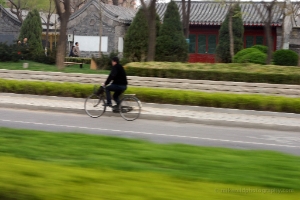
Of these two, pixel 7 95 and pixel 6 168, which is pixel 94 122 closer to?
pixel 7 95

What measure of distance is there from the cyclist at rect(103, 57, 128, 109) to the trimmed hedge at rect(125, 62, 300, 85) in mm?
5070

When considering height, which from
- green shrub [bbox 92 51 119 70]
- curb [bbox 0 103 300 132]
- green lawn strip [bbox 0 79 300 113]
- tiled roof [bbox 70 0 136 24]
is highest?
tiled roof [bbox 70 0 136 24]

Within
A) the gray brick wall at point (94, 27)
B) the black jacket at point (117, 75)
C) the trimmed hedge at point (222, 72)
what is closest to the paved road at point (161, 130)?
the black jacket at point (117, 75)

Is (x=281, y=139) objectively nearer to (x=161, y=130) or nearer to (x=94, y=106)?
(x=161, y=130)

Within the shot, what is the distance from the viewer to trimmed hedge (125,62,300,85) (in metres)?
19.2

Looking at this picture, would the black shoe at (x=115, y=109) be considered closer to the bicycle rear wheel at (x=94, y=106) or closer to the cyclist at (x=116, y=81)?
the cyclist at (x=116, y=81)

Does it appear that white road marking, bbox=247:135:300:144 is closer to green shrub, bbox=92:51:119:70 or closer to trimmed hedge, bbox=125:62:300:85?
trimmed hedge, bbox=125:62:300:85

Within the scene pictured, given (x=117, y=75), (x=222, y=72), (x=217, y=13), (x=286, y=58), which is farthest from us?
(x=217, y=13)

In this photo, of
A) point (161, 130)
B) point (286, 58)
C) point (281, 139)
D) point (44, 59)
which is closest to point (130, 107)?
point (161, 130)

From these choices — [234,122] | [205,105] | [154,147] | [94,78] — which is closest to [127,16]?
[94,78]

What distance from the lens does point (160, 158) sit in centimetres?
531

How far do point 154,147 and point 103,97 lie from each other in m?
9.95

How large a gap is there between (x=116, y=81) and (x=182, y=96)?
9.14ft

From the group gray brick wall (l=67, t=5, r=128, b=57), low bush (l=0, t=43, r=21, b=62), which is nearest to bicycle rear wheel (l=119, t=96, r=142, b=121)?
low bush (l=0, t=43, r=21, b=62)
